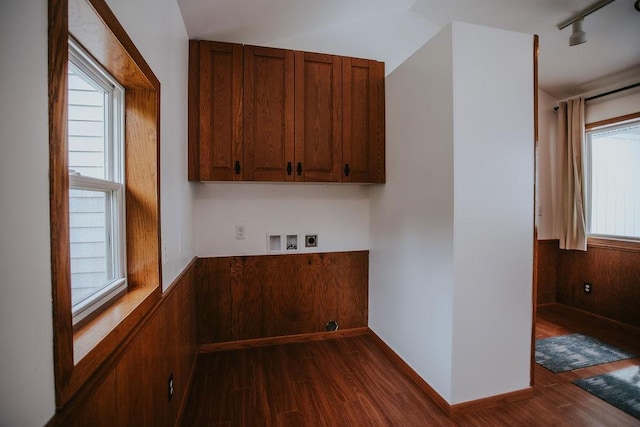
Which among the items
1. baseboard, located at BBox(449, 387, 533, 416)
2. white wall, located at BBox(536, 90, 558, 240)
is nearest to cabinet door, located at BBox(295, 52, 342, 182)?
baseboard, located at BBox(449, 387, 533, 416)

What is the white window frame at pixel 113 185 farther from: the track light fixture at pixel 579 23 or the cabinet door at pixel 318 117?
the track light fixture at pixel 579 23

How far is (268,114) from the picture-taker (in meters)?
2.36

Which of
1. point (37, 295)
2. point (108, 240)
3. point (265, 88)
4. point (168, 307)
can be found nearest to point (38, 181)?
point (37, 295)

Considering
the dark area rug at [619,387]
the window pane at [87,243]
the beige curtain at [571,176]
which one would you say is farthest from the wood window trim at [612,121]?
the window pane at [87,243]

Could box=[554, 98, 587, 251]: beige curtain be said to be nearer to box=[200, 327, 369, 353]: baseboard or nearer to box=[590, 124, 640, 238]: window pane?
box=[590, 124, 640, 238]: window pane

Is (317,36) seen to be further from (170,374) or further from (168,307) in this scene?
(170,374)

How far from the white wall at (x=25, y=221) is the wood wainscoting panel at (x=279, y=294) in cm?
204

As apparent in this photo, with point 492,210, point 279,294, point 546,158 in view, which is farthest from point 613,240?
point 279,294

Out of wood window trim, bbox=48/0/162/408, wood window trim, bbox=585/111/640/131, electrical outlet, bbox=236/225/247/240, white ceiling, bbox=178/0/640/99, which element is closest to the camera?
wood window trim, bbox=48/0/162/408

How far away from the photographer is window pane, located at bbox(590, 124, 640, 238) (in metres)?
3.01

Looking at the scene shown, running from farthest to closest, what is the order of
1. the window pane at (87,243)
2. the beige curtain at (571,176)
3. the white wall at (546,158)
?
the white wall at (546,158)
the beige curtain at (571,176)
the window pane at (87,243)

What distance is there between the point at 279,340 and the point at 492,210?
208 cm

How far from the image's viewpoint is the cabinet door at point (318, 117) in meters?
2.42

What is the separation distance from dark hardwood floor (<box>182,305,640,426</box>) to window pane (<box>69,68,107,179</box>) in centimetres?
154
